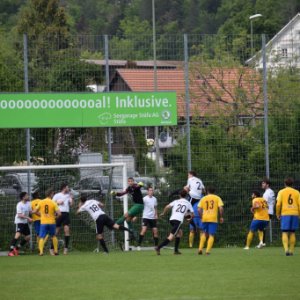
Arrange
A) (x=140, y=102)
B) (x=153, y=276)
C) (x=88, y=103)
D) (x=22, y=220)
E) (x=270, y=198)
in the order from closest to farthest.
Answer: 1. (x=153, y=276)
2. (x=22, y=220)
3. (x=270, y=198)
4. (x=88, y=103)
5. (x=140, y=102)

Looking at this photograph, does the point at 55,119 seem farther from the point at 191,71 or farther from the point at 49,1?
the point at 49,1

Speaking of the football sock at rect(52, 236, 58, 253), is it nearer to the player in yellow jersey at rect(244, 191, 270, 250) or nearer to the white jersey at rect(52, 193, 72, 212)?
the white jersey at rect(52, 193, 72, 212)

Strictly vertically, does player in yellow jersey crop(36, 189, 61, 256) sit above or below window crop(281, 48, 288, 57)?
below

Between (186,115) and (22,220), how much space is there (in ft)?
21.7

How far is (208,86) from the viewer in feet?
108

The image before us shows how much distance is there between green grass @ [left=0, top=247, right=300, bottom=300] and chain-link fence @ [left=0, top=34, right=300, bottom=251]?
5569mm

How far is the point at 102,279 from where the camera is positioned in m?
18.3

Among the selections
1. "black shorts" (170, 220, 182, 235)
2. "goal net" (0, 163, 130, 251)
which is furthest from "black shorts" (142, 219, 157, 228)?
"black shorts" (170, 220, 182, 235)

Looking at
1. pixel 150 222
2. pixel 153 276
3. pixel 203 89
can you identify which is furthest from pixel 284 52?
pixel 153 276

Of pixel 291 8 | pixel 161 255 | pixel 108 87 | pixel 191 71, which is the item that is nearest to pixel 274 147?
pixel 191 71

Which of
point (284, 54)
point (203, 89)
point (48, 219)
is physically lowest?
point (48, 219)

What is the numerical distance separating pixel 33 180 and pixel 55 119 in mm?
2027

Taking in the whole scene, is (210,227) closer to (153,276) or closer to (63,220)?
(63,220)

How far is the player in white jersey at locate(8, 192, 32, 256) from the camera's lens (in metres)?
27.9
